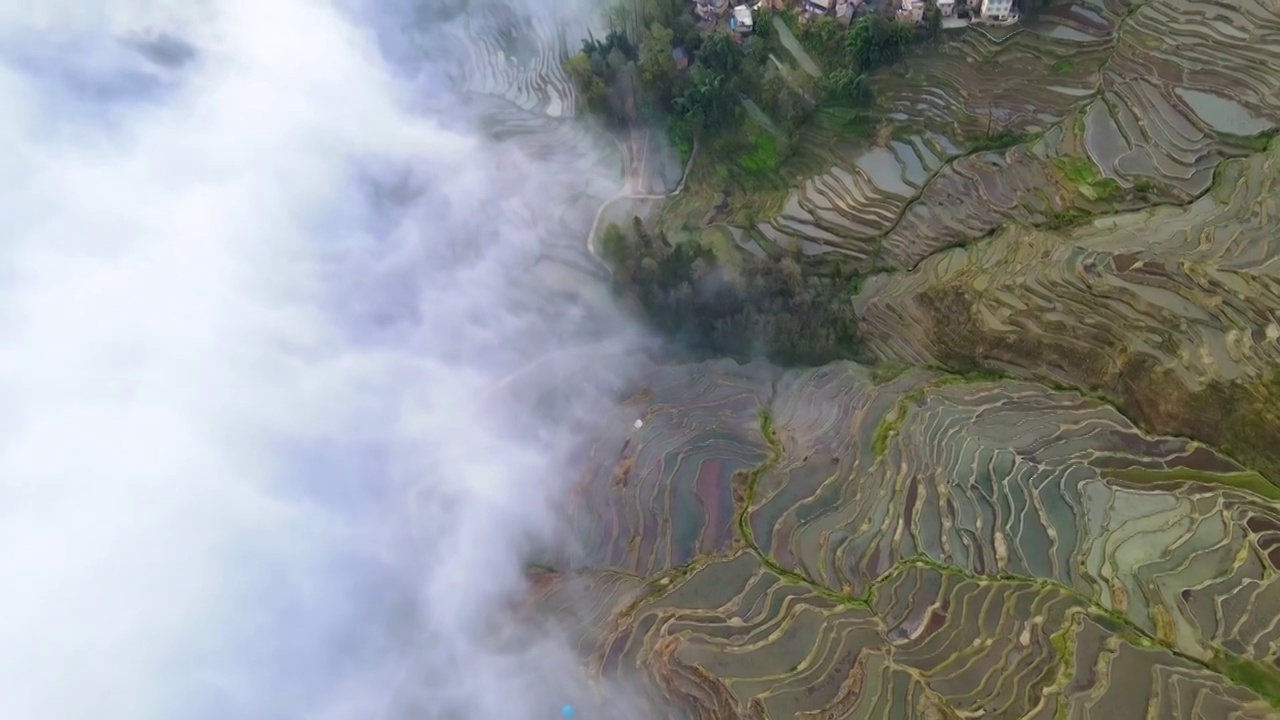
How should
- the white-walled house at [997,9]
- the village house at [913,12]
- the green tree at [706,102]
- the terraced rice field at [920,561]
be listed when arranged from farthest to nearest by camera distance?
the green tree at [706,102], the village house at [913,12], the white-walled house at [997,9], the terraced rice field at [920,561]

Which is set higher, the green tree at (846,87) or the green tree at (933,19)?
the green tree at (933,19)

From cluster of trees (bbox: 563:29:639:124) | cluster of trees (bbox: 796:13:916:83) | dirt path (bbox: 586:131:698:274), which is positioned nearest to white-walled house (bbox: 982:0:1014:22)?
cluster of trees (bbox: 796:13:916:83)

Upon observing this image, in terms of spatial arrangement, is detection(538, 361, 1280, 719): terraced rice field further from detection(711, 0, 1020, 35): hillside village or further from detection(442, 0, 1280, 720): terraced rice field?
detection(711, 0, 1020, 35): hillside village

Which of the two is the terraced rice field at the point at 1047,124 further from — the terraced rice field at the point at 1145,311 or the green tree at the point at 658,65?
the green tree at the point at 658,65

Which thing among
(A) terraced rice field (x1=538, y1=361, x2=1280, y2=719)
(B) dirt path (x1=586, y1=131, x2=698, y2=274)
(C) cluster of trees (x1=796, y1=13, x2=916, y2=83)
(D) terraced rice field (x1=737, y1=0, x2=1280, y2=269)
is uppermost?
(C) cluster of trees (x1=796, y1=13, x2=916, y2=83)

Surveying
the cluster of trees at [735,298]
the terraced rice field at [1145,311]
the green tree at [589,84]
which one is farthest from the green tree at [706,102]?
the terraced rice field at [1145,311]

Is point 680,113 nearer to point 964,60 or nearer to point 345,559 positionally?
point 964,60
